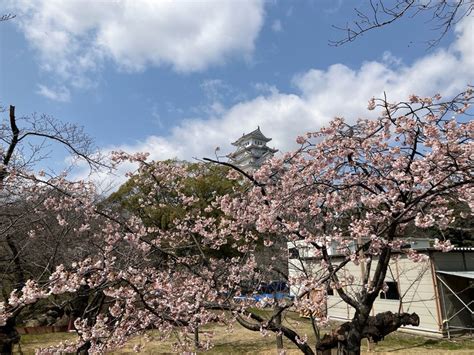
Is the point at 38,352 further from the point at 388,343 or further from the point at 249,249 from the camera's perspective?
the point at 388,343

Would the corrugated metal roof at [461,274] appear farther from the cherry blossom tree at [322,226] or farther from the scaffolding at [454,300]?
the cherry blossom tree at [322,226]

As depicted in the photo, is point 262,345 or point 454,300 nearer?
point 262,345

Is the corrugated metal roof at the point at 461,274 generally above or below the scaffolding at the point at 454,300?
above

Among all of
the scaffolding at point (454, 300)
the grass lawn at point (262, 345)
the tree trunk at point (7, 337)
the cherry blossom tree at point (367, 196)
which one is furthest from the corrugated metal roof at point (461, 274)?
the tree trunk at point (7, 337)

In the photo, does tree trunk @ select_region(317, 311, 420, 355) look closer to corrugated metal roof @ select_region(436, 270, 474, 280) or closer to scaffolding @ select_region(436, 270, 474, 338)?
corrugated metal roof @ select_region(436, 270, 474, 280)

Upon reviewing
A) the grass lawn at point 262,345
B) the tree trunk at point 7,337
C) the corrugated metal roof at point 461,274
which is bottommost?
the grass lawn at point 262,345

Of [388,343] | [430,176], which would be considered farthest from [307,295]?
[388,343]

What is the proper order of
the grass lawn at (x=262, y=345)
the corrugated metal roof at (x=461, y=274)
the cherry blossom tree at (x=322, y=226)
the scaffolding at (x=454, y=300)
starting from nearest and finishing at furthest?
the cherry blossom tree at (x=322, y=226), the grass lawn at (x=262, y=345), the corrugated metal roof at (x=461, y=274), the scaffolding at (x=454, y=300)

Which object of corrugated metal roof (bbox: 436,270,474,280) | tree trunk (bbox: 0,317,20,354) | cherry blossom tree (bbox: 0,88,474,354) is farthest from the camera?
corrugated metal roof (bbox: 436,270,474,280)

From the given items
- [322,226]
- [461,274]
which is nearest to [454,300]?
[461,274]

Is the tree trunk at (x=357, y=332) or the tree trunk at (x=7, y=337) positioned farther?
the tree trunk at (x=7, y=337)

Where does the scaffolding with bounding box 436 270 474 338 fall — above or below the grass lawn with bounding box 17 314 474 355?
above

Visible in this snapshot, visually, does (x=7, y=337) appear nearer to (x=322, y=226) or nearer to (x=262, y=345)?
(x=322, y=226)

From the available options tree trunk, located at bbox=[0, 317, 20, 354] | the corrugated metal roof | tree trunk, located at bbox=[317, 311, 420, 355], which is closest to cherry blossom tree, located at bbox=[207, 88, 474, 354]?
tree trunk, located at bbox=[317, 311, 420, 355]
